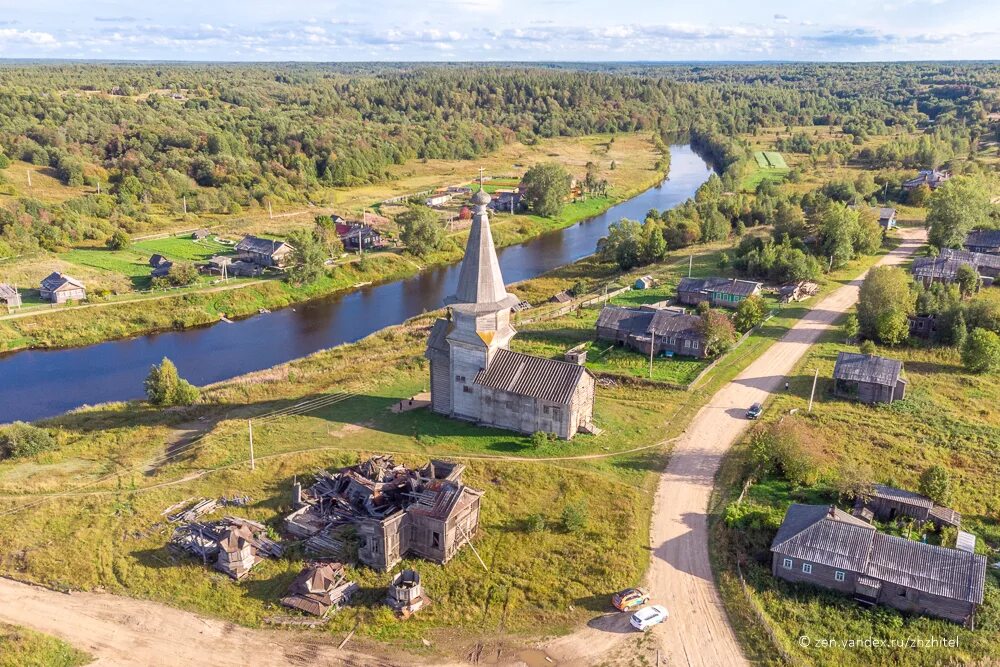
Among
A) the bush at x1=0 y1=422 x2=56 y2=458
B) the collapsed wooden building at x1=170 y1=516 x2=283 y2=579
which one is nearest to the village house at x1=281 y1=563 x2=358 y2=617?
the collapsed wooden building at x1=170 y1=516 x2=283 y2=579

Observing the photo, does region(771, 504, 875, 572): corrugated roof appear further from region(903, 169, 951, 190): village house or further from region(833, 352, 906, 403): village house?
region(903, 169, 951, 190): village house

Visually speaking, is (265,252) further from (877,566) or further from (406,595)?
(877,566)

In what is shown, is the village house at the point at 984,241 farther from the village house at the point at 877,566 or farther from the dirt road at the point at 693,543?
the village house at the point at 877,566

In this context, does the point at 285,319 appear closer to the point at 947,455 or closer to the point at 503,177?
the point at 947,455

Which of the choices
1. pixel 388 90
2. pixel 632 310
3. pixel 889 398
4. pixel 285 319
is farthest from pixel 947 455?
pixel 388 90

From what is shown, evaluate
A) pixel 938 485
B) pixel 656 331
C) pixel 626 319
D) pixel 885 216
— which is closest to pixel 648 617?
pixel 938 485

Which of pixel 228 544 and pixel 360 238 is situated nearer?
pixel 228 544
